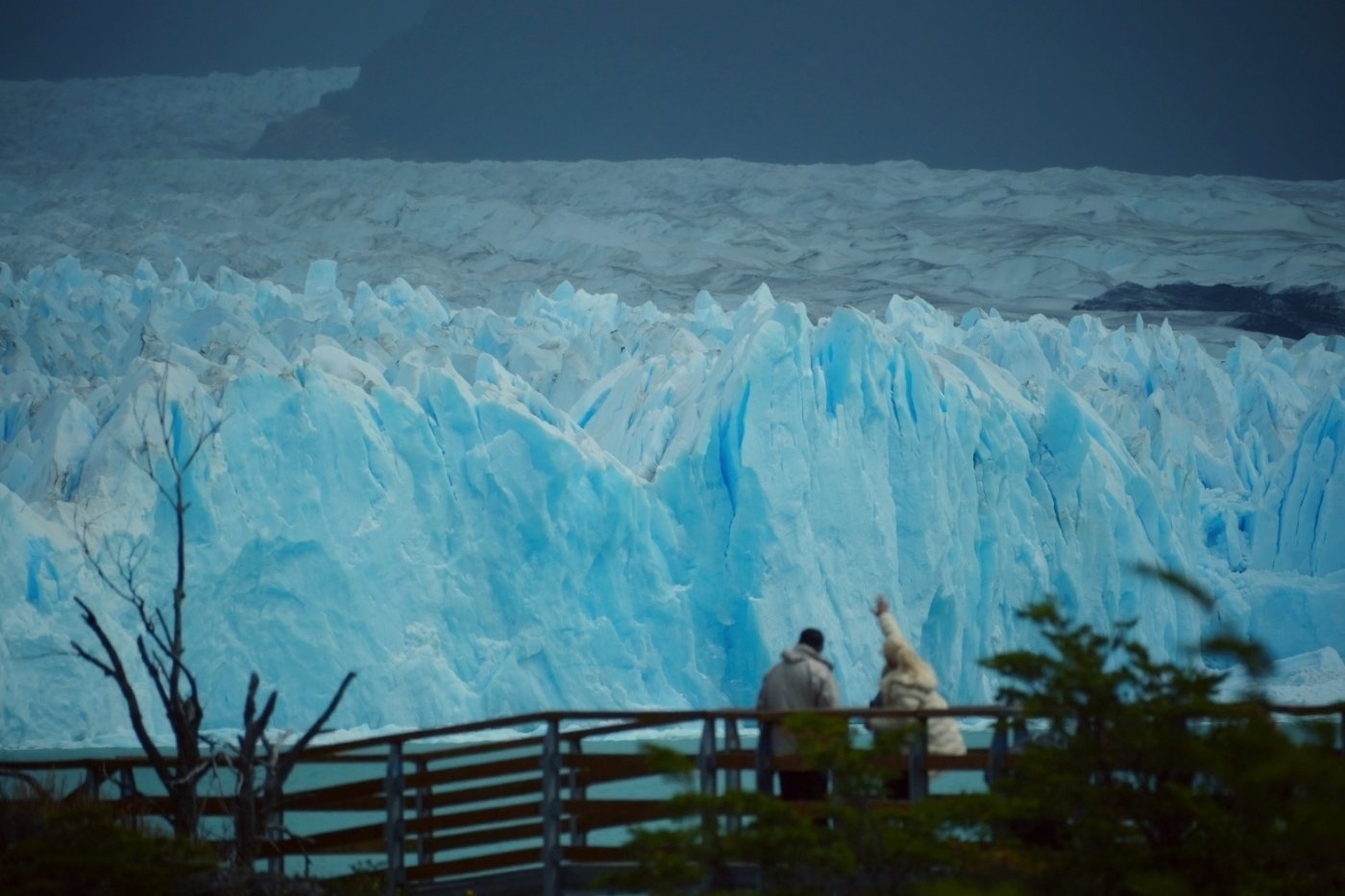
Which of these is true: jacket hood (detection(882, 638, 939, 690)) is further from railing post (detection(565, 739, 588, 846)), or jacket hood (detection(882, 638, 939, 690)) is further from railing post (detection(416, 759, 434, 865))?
railing post (detection(416, 759, 434, 865))

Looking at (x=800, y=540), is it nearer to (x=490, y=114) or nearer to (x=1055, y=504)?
(x=1055, y=504)

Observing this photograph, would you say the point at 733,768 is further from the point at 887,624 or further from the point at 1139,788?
the point at 1139,788

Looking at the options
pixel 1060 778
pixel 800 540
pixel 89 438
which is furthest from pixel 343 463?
pixel 1060 778

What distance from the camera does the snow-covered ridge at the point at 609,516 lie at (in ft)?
48.2

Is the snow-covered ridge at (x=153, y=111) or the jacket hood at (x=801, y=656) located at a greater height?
the snow-covered ridge at (x=153, y=111)

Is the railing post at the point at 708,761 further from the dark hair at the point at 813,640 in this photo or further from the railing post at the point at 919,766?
the railing post at the point at 919,766

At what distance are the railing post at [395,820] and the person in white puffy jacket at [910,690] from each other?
1788 mm

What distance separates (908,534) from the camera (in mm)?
16812

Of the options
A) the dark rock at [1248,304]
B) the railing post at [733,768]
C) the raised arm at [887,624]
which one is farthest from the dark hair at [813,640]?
the dark rock at [1248,304]

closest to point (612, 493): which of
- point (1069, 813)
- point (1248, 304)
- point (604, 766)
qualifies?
point (604, 766)

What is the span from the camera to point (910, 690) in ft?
18.9

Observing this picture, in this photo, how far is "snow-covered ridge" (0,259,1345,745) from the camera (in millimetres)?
14703

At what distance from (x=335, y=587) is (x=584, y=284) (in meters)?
16.7

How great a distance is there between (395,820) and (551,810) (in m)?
0.73
